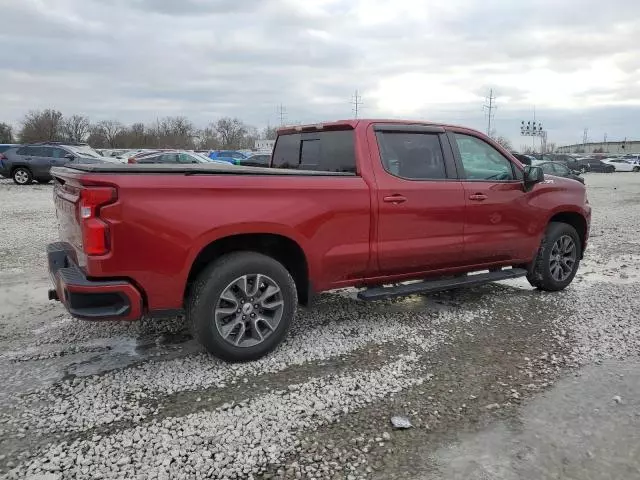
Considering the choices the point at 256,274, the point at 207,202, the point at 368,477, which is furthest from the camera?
the point at 256,274

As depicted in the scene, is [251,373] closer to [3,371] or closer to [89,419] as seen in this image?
[89,419]

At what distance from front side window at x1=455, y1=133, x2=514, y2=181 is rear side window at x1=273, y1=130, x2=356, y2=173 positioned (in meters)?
1.25

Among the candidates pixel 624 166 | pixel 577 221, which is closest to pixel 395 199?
pixel 577 221

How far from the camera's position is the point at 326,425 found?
3244 mm

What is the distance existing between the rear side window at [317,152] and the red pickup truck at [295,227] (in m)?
0.02

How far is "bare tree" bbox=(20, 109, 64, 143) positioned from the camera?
80.4m

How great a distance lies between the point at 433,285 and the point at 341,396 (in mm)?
1831

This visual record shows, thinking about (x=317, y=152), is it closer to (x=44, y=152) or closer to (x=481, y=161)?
(x=481, y=161)

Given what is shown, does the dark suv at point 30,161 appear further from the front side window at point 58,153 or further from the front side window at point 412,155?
the front side window at point 412,155

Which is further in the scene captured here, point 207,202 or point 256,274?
point 256,274

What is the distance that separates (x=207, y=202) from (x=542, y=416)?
8.46ft

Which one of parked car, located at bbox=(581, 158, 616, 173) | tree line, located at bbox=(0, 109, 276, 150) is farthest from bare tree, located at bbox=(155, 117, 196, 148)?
parked car, located at bbox=(581, 158, 616, 173)

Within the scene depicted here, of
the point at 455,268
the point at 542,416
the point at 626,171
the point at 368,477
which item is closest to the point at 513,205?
the point at 455,268

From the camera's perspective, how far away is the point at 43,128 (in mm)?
82125
